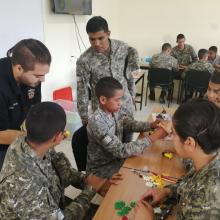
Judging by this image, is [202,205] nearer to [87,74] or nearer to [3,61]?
[3,61]

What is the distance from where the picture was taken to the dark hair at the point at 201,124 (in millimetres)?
1082

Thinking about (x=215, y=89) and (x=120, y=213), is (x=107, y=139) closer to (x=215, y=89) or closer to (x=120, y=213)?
(x=120, y=213)

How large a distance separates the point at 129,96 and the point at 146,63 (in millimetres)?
4391

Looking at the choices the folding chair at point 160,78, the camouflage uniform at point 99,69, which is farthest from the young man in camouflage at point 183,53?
the camouflage uniform at point 99,69

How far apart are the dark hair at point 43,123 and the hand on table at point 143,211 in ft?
1.77

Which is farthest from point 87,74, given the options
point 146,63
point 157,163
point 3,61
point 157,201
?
point 146,63

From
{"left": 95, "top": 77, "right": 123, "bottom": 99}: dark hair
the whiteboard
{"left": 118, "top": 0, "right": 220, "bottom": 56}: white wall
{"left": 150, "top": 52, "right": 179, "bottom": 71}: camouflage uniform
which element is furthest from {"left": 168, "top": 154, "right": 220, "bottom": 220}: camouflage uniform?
{"left": 118, "top": 0, "right": 220, "bottom": 56}: white wall

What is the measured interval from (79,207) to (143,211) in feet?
1.15

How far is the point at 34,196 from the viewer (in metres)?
1.18

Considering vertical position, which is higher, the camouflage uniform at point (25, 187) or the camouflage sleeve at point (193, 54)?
the camouflage uniform at point (25, 187)

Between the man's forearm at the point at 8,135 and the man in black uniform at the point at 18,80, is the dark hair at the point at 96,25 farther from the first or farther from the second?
the man's forearm at the point at 8,135

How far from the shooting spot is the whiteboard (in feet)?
10.1

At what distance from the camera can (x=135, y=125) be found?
2.28 metres

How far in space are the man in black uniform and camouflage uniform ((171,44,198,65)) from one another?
5.26 m
